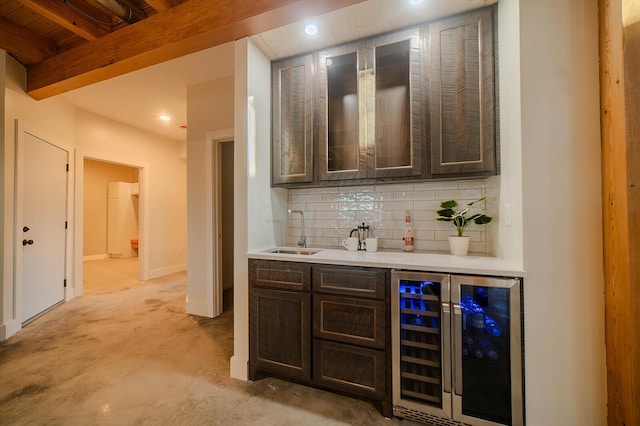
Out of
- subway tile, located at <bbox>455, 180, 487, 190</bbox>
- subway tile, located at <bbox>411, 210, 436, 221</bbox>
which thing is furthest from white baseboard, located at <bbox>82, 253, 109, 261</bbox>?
subway tile, located at <bbox>455, 180, 487, 190</bbox>

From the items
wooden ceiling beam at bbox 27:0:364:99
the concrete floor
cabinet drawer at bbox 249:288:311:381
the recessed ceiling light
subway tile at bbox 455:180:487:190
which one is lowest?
the concrete floor

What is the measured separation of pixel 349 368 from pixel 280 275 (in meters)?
0.77

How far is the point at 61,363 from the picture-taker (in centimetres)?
215

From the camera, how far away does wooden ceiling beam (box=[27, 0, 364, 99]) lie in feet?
5.78

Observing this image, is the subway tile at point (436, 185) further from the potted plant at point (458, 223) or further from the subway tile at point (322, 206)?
the subway tile at point (322, 206)

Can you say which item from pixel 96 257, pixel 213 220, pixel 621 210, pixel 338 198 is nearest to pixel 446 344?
pixel 621 210

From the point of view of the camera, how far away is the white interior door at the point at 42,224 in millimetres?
2906

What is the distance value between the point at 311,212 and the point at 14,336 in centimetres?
340

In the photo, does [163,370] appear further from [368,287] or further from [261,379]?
[368,287]

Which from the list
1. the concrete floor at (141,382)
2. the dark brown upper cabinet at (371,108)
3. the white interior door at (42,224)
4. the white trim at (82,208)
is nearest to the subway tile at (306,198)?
the dark brown upper cabinet at (371,108)

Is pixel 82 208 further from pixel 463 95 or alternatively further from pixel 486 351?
pixel 486 351

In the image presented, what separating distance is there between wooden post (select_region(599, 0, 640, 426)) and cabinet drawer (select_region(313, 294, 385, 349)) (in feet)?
3.60

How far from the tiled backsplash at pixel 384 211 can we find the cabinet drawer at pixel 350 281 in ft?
2.26

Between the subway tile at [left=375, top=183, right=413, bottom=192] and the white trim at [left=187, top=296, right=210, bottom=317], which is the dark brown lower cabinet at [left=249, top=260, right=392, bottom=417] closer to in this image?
the subway tile at [left=375, top=183, right=413, bottom=192]
